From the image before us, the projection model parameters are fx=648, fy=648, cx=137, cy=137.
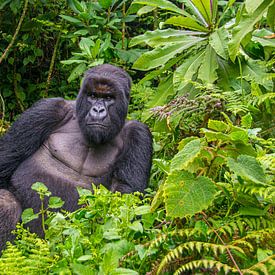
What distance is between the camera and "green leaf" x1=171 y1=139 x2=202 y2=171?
1826mm

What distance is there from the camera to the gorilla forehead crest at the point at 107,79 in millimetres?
3699

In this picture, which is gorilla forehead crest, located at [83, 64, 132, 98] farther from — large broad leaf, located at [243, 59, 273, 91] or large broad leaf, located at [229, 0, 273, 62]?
large broad leaf, located at [229, 0, 273, 62]

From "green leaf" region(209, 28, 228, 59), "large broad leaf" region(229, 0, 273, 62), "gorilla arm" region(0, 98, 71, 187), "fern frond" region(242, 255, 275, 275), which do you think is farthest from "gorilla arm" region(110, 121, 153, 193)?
"fern frond" region(242, 255, 275, 275)

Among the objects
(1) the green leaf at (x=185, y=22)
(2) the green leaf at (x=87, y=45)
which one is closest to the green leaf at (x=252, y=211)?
(1) the green leaf at (x=185, y=22)

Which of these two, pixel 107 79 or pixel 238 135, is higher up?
pixel 238 135

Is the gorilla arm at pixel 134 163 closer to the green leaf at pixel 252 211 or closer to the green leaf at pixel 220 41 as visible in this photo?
the green leaf at pixel 220 41

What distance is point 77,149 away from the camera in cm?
386

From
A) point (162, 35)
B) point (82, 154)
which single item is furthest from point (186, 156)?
point (162, 35)

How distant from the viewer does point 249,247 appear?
1839 millimetres

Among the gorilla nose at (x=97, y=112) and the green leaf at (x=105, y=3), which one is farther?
the green leaf at (x=105, y=3)

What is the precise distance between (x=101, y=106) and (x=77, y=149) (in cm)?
38

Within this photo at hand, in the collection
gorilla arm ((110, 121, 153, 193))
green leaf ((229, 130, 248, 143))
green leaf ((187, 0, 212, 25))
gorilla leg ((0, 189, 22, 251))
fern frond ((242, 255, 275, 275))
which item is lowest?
gorilla leg ((0, 189, 22, 251))

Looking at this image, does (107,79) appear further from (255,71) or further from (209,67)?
(255,71)

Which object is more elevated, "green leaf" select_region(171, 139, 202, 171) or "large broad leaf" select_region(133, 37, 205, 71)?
"green leaf" select_region(171, 139, 202, 171)
